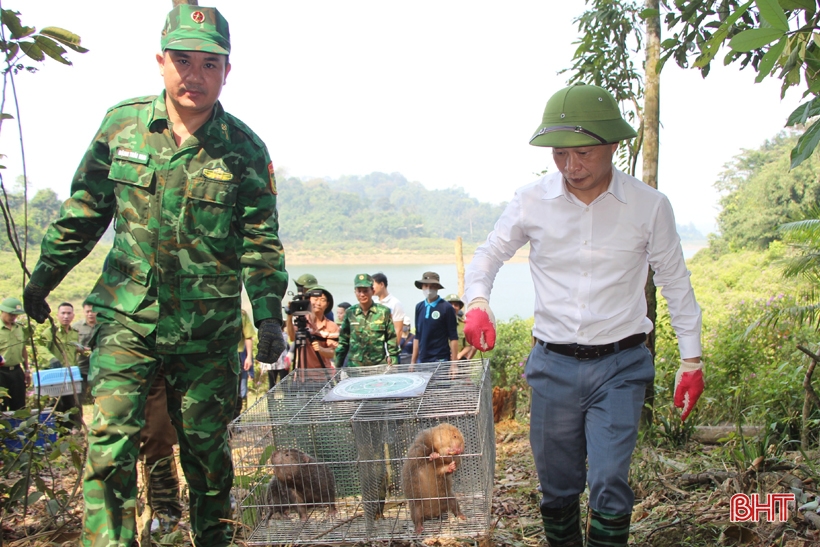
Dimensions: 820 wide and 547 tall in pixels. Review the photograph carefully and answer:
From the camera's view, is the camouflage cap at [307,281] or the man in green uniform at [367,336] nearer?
the man in green uniform at [367,336]

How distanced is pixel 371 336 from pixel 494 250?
421 centimetres

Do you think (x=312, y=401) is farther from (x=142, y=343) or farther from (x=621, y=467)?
(x=621, y=467)

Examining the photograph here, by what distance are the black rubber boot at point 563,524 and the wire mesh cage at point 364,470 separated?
1.01 ft

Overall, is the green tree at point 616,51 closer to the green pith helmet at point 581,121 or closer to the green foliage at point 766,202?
the green pith helmet at point 581,121

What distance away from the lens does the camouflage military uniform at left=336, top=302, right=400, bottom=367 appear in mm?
7250

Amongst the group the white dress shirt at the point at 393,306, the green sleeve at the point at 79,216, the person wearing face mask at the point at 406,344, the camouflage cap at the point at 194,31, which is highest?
the camouflage cap at the point at 194,31

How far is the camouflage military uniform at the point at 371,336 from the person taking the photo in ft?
23.8

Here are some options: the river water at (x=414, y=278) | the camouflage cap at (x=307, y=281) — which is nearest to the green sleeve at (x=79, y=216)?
the camouflage cap at (x=307, y=281)

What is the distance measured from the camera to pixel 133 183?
2979mm

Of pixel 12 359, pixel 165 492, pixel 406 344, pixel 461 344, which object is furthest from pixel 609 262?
pixel 406 344

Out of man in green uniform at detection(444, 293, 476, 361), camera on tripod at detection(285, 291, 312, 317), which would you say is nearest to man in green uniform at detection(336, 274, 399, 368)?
camera on tripod at detection(285, 291, 312, 317)

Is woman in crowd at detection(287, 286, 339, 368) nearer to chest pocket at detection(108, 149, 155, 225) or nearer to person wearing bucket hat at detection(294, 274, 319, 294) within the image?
person wearing bucket hat at detection(294, 274, 319, 294)

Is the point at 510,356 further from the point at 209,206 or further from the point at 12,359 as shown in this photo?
the point at 209,206

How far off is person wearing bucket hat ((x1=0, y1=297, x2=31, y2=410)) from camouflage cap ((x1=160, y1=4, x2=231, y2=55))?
5329mm
